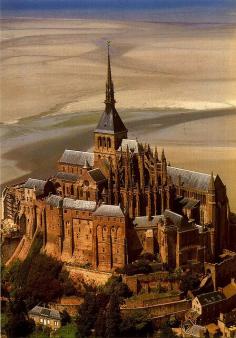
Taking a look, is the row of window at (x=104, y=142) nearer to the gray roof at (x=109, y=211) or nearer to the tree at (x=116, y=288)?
the gray roof at (x=109, y=211)

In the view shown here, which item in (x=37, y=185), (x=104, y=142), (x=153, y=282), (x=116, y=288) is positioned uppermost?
(x=104, y=142)

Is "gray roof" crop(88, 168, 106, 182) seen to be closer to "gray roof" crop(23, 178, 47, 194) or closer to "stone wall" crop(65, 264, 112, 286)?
"gray roof" crop(23, 178, 47, 194)

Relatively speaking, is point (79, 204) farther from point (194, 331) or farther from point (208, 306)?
point (194, 331)

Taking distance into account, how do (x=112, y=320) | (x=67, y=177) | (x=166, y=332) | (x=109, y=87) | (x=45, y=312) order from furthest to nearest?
1. (x=67, y=177)
2. (x=109, y=87)
3. (x=45, y=312)
4. (x=166, y=332)
5. (x=112, y=320)

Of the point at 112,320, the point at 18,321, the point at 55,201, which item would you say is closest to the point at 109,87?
the point at 55,201

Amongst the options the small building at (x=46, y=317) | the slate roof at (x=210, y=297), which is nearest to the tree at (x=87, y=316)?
the small building at (x=46, y=317)

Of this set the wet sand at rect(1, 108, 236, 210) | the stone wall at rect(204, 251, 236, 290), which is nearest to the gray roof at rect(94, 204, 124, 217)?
the stone wall at rect(204, 251, 236, 290)
